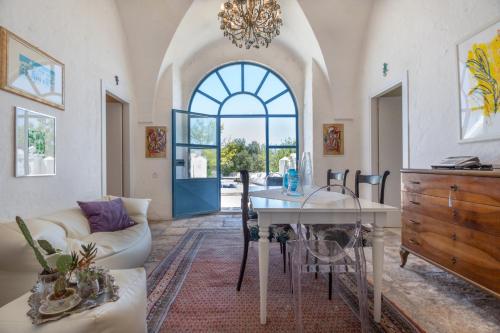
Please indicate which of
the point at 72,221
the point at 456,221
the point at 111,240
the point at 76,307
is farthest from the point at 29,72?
the point at 456,221

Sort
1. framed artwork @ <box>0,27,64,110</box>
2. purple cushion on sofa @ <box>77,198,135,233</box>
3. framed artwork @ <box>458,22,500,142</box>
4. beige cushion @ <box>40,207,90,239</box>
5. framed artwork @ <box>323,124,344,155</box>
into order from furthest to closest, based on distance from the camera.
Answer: framed artwork @ <box>323,124,344,155</box> → purple cushion on sofa @ <box>77,198,135,233</box> → beige cushion @ <box>40,207,90,239</box> → framed artwork @ <box>458,22,500,142</box> → framed artwork @ <box>0,27,64,110</box>

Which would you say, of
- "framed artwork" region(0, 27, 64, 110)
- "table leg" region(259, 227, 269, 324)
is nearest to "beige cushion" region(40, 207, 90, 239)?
"framed artwork" region(0, 27, 64, 110)

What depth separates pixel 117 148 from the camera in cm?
490

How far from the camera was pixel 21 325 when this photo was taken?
117 centimetres

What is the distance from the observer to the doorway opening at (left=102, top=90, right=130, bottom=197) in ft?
15.9

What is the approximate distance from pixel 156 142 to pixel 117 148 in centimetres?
71

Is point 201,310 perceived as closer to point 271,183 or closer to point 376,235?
point 376,235

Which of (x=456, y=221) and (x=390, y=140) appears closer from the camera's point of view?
(x=456, y=221)

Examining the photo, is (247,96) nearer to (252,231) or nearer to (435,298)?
(252,231)

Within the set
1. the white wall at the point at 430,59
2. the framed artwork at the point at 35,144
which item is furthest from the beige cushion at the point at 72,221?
the white wall at the point at 430,59

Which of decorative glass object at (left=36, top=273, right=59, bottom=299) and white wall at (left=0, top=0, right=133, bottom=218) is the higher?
white wall at (left=0, top=0, right=133, bottom=218)

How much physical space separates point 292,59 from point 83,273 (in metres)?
5.89

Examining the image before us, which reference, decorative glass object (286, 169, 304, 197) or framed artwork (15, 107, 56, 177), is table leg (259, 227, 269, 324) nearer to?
decorative glass object (286, 169, 304, 197)

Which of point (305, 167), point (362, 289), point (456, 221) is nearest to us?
point (362, 289)
